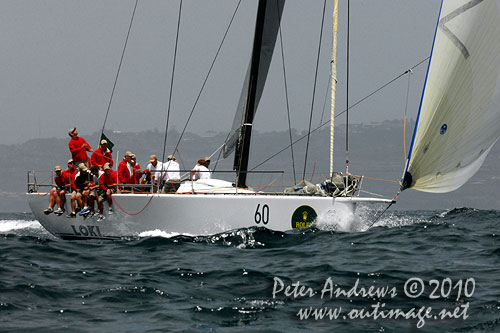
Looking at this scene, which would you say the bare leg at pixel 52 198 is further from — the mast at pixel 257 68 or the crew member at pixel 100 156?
the mast at pixel 257 68

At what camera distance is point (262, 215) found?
1526 cm

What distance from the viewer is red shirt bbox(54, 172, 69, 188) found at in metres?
17.8

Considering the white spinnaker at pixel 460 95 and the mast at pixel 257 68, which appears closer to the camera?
the white spinnaker at pixel 460 95

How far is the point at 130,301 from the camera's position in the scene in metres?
8.35

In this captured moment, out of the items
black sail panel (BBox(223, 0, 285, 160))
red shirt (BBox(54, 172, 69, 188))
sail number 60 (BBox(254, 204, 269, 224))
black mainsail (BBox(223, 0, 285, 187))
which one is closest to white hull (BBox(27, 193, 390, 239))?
sail number 60 (BBox(254, 204, 269, 224))

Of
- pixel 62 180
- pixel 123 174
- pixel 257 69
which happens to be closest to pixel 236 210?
A: pixel 123 174

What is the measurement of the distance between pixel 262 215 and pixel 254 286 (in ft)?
19.9

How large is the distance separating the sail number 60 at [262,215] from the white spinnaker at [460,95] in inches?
171

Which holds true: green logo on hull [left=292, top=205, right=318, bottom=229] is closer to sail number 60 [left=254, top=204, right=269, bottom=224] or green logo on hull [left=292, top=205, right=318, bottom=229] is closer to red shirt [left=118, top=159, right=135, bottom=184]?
sail number 60 [left=254, top=204, right=269, bottom=224]

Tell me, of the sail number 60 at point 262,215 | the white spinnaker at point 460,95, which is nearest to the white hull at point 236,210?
the sail number 60 at point 262,215

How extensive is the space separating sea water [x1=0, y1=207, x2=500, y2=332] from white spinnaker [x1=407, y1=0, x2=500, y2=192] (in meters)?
1.60

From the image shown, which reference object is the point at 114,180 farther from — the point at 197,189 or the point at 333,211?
the point at 333,211

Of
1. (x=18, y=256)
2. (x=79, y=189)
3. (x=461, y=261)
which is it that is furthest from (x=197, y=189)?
(x=461, y=261)

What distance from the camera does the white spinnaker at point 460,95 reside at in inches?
437
